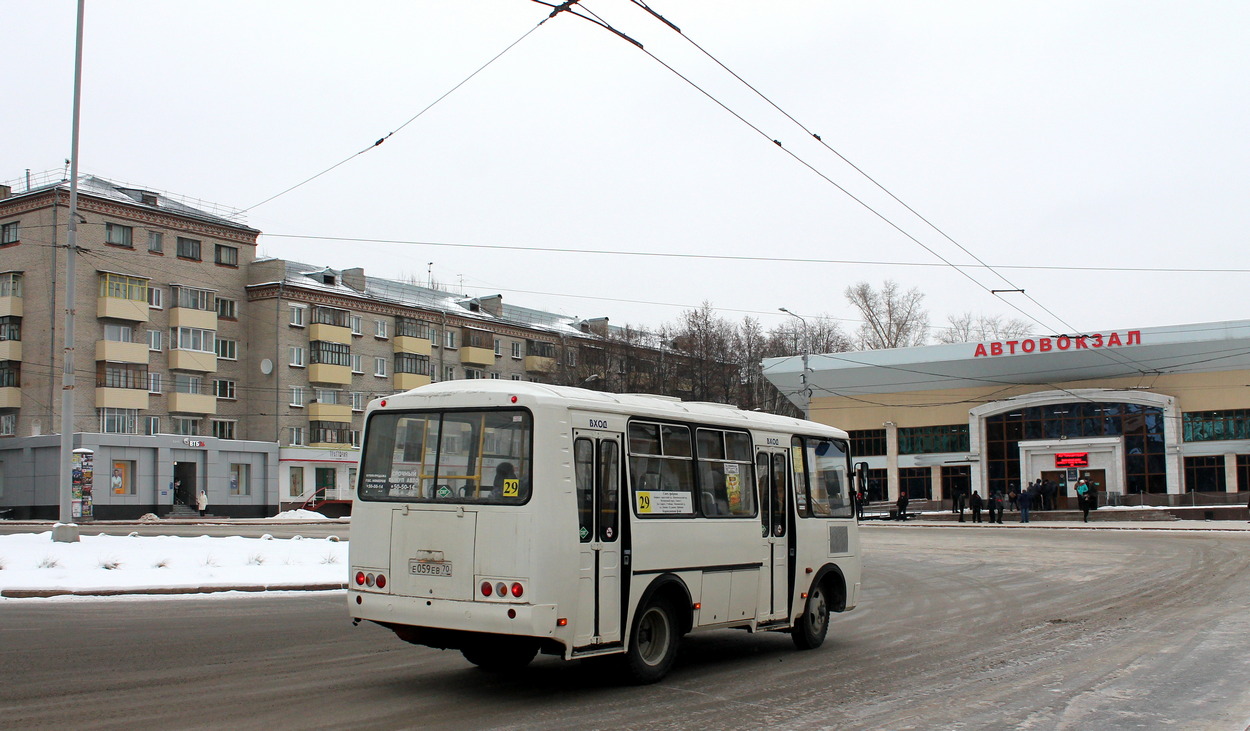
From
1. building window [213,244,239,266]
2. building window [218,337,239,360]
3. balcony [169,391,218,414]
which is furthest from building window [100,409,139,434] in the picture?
building window [213,244,239,266]

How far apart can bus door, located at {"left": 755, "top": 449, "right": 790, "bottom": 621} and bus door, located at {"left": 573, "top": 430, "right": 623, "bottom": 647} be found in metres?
2.43

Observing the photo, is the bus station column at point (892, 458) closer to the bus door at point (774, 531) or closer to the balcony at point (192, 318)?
the balcony at point (192, 318)

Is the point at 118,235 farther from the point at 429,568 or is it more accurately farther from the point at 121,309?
the point at 429,568

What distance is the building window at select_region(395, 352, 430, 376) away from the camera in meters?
73.6

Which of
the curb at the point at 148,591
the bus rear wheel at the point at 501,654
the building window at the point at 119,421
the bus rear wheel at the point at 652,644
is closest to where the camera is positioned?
the bus rear wheel at the point at 501,654

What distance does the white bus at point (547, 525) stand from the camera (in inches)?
338

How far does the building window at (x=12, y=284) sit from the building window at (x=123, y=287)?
4.02 meters

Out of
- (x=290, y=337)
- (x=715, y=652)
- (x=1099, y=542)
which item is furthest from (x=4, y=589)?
(x=290, y=337)

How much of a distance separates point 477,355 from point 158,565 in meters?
59.8

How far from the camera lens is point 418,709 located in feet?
27.1

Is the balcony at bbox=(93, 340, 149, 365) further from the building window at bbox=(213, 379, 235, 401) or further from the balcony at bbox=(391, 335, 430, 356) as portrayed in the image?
the balcony at bbox=(391, 335, 430, 356)

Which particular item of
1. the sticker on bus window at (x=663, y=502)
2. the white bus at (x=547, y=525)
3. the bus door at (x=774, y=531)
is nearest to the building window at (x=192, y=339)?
the bus door at (x=774, y=531)

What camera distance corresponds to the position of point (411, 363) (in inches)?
2931

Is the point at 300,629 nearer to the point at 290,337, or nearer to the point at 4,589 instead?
the point at 4,589
